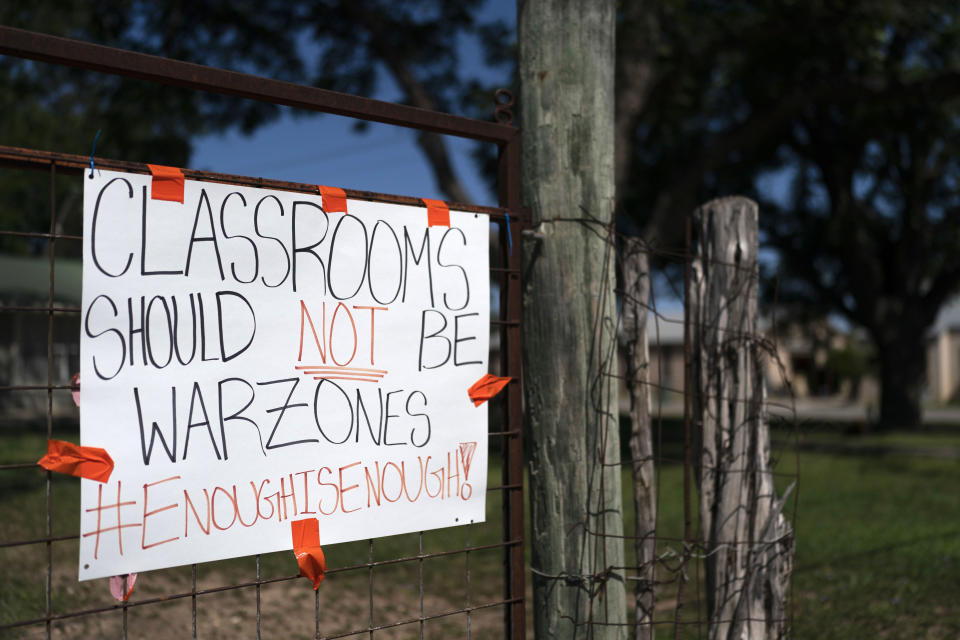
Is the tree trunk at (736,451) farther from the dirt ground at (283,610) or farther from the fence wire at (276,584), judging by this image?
the dirt ground at (283,610)

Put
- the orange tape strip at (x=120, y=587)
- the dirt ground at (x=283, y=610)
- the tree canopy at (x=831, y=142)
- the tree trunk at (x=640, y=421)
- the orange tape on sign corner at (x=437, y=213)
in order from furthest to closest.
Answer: the tree canopy at (x=831, y=142), the dirt ground at (x=283, y=610), the tree trunk at (x=640, y=421), the orange tape on sign corner at (x=437, y=213), the orange tape strip at (x=120, y=587)

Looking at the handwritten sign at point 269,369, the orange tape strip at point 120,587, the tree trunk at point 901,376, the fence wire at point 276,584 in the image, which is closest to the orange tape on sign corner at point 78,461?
the handwritten sign at point 269,369

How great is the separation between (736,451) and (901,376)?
19596mm

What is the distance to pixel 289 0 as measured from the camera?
13.3 meters

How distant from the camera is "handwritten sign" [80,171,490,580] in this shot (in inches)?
79.1

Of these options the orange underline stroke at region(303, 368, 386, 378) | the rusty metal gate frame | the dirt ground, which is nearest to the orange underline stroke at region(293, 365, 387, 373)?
the orange underline stroke at region(303, 368, 386, 378)

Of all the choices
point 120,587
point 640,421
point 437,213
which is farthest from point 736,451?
point 120,587

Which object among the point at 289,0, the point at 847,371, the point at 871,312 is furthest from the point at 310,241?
the point at 847,371

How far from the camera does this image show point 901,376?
20172mm

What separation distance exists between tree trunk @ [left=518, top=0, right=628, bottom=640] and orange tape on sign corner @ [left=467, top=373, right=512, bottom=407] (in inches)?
6.2

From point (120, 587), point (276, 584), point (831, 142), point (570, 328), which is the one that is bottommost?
point (276, 584)

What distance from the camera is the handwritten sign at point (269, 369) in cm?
201

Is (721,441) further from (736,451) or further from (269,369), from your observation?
(269,369)

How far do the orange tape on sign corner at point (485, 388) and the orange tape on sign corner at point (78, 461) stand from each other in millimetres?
1078
